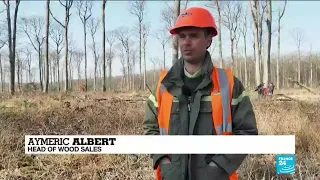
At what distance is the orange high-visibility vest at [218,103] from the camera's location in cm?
106

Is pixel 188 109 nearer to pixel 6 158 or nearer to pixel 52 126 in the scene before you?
pixel 6 158

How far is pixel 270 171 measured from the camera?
2.41 metres

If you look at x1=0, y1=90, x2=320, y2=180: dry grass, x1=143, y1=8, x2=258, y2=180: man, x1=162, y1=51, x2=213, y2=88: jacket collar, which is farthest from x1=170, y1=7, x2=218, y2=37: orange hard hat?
x1=0, y1=90, x2=320, y2=180: dry grass

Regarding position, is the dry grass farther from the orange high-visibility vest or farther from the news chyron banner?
the orange high-visibility vest

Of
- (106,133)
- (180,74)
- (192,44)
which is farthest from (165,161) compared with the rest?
(106,133)

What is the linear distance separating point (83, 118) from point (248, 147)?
2.33m

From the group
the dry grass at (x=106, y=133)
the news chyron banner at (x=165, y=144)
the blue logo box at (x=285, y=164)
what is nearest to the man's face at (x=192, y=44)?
the news chyron banner at (x=165, y=144)

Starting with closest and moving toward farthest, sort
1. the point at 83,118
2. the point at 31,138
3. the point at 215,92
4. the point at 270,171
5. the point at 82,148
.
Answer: the point at 215,92 → the point at 82,148 → the point at 31,138 → the point at 270,171 → the point at 83,118

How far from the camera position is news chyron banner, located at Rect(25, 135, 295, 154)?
1092 mm

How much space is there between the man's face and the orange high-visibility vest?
0.08m

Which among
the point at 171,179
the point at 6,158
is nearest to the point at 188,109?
the point at 171,179

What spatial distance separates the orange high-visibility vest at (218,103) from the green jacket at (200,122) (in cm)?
2

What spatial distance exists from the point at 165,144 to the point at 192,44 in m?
0.37

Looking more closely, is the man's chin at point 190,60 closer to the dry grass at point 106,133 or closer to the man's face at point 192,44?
the man's face at point 192,44
